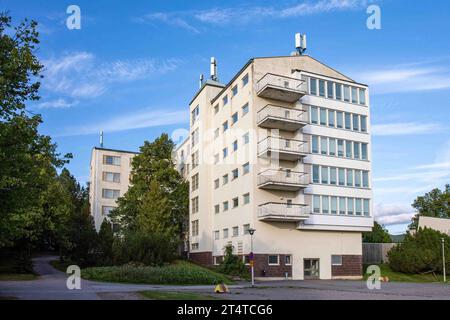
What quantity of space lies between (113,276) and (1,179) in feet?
62.8

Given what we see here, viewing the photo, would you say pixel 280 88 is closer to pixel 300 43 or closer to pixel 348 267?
pixel 300 43

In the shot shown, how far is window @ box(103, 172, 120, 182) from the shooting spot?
79.0 metres

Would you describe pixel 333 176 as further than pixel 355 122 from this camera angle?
No

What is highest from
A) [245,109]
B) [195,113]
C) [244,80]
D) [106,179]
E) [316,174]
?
[244,80]

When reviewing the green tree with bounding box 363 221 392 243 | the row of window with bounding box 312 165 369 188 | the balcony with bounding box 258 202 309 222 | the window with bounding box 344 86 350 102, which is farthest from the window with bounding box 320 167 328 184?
the green tree with bounding box 363 221 392 243

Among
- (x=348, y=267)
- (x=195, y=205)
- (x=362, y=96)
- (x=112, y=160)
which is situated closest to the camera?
(x=348, y=267)

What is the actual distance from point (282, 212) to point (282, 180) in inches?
109

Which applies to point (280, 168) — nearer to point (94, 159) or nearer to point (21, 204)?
point (21, 204)

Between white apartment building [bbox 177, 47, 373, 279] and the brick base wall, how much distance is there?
92 mm

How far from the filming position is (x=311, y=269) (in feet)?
148

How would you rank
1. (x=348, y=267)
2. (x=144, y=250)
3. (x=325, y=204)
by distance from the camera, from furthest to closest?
(x=348, y=267), (x=325, y=204), (x=144, y=250)

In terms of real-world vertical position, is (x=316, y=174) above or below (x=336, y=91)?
below

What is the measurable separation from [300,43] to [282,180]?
15507 millimetres

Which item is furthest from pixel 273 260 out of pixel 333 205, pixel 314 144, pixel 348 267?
pixel 314 144
